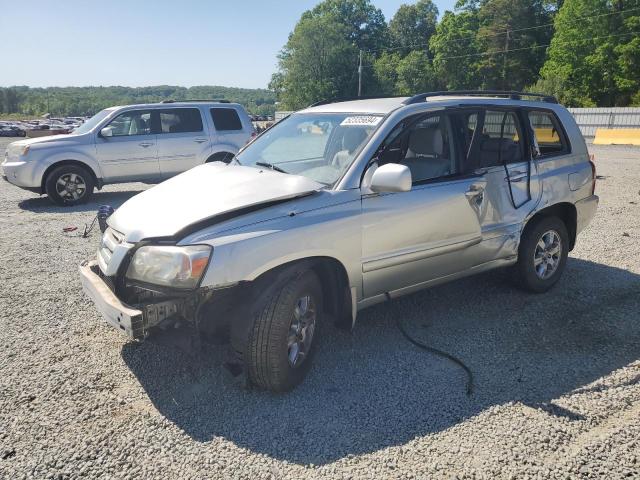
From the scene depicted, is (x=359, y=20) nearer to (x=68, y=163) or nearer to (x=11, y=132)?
(x=11, y=132)

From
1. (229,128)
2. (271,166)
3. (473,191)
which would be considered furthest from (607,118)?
(271,166)

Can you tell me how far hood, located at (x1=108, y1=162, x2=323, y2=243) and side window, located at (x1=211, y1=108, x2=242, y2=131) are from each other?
24.2 ft

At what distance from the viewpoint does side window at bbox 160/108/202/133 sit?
418 inches

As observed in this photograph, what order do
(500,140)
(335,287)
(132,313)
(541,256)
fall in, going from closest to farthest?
1. (132,313)
2. (335,287)
3. (500,140)
4. (541,256)

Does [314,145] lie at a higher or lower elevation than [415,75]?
lower

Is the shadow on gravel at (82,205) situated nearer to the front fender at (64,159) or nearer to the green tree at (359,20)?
the front fender at (64,159)

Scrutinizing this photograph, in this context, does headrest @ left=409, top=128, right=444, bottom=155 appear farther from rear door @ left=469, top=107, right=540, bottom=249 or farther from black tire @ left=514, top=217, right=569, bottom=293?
black tire @ left=514, top=217, right=569, bottom=293

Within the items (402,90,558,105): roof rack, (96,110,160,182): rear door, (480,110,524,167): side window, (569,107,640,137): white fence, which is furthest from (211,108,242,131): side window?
(569,107,640,137): white fence

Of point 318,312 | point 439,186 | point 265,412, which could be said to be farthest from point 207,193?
point 439,186

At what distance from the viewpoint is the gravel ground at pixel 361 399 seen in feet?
8.87

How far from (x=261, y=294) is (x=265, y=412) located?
723 mm

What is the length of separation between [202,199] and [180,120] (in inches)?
315

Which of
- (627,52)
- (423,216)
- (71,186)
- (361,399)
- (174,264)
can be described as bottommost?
(361,399)

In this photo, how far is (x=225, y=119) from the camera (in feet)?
36.5
